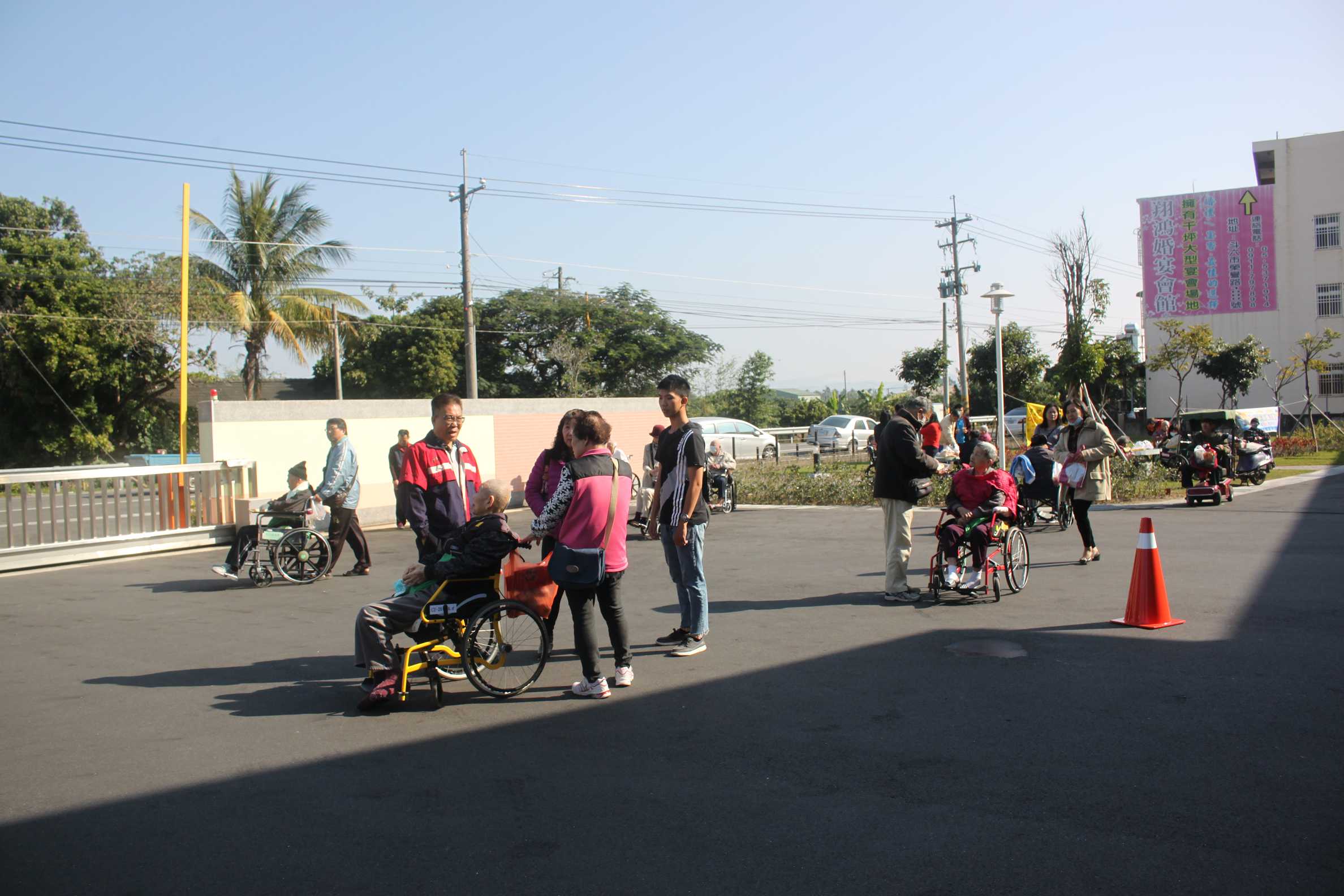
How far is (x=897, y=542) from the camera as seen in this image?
8867mm

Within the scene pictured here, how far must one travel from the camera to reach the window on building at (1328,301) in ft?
152

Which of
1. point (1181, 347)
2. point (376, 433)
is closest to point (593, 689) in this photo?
point (376, 433)

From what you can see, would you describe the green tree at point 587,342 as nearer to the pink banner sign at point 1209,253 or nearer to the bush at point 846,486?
the pink banner sign at point 1209,253

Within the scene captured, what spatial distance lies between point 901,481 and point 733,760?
4.38 metres

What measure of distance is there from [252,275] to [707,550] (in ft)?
83.7

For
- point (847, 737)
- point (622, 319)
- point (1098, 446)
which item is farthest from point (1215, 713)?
point (622, 319)

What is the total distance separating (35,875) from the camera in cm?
387

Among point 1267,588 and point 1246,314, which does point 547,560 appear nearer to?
point 1267,588

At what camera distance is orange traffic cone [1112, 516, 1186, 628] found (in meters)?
7.64

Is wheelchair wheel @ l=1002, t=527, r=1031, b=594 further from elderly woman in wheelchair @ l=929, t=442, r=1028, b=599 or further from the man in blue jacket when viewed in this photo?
the man in blue jacket

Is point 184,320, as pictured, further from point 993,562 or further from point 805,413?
point 805,413

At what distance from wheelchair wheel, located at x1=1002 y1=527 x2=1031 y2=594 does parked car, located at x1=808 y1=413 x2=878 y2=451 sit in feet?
94.4

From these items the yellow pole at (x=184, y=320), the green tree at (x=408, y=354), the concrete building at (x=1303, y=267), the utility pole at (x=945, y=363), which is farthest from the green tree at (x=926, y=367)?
the yellow pole at (x=184, y=320)

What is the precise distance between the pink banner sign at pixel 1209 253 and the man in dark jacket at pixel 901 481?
157ft
